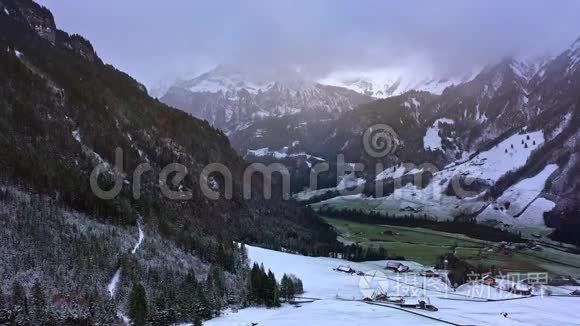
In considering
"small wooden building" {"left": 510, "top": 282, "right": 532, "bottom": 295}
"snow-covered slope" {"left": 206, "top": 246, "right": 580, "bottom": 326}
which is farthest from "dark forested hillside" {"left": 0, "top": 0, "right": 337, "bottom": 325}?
"small wooden building" {"left": 510, "top": 282, "right": 532, "bottom": 295}

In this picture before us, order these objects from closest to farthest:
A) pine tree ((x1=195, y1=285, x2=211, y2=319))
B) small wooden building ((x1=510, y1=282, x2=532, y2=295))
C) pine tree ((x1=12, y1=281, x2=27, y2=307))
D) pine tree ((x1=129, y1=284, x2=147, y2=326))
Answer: pine tree ((x1=12, y1=281, x2=27, y2=307)), pine tree ((x1=129, y1=284, x2=147, y2=326)), pine tree ((x1=195, y1=285, x2=211, y2=319)), small wooden building ((x1=510, y1=282, x2=532, y2=295))

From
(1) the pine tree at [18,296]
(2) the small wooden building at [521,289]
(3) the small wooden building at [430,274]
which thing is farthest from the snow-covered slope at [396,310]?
(1) the pine tree at [18,296]

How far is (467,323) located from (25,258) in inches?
2837

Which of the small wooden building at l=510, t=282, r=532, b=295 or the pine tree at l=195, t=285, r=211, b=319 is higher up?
the small wooden building at l=510, t=282, r=532, b=295

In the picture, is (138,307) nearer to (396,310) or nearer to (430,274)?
(396,310)

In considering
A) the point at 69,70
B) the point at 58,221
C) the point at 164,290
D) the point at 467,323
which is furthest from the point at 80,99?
the point at 467,323

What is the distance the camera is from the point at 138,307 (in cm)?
8438

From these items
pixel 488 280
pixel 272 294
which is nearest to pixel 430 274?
pixel 488 280

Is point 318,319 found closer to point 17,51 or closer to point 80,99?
point 80,99

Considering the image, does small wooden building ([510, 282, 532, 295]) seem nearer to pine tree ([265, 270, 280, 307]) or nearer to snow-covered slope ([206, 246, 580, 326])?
snow-covered slope ([206, 246, 580, 326])

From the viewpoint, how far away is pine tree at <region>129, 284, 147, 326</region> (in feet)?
273

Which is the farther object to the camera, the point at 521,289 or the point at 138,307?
the point at 521,289

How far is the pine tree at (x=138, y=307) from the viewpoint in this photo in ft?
273

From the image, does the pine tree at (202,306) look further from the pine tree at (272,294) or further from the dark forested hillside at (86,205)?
the pine tree at (272,294)
